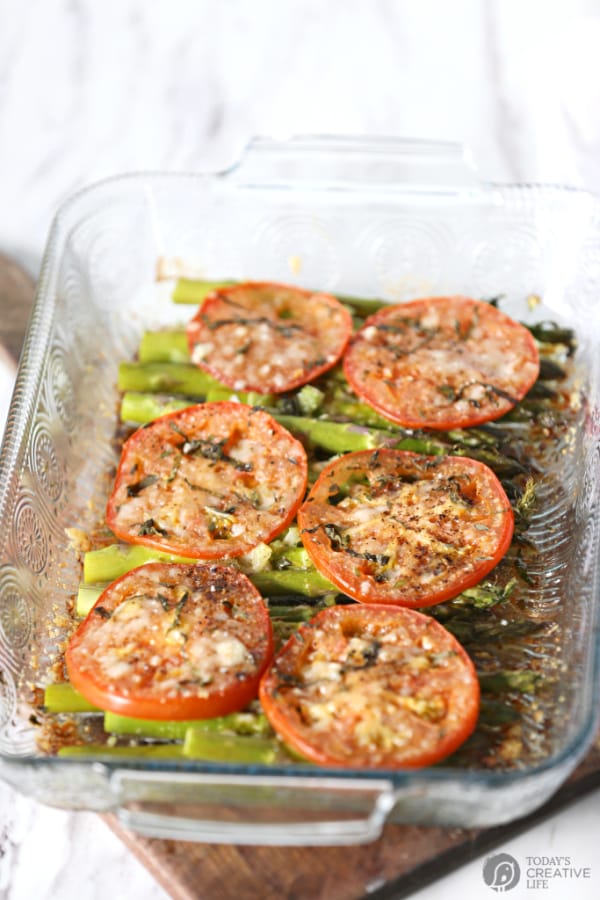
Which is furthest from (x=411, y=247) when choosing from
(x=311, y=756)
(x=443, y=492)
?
(x=311, y=756)

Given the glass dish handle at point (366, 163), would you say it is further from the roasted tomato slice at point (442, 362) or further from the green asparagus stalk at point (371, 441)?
the green asparagus stalk at point (371, 441)

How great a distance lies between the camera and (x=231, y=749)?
3.54 metres

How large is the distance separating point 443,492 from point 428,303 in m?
1.21

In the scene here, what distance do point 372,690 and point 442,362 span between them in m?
1.86

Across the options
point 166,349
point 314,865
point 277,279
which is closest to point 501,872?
point 314,865

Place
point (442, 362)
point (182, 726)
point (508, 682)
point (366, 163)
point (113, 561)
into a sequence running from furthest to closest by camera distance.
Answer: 1. point (366, 163)
2. point (442, 362)
3. point (113, 561)
4. point (508, 682)
5. point (182, 726)

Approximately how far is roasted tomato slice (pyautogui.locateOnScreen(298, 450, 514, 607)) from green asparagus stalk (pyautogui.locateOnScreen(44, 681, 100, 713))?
97 centimetres

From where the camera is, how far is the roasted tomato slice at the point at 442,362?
472cm

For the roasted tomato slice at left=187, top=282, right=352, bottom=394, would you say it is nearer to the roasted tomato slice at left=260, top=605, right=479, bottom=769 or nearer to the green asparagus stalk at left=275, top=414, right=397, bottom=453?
the green asparagus stalk at left=275, top=414, right=397, bottom=453

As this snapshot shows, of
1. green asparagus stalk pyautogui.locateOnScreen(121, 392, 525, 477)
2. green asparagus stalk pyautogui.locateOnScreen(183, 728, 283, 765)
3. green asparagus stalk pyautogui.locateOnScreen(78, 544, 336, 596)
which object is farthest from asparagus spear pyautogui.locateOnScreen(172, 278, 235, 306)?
green asparagus stalk pyautogui.locateOnScreen(183, 728, 283, 765)

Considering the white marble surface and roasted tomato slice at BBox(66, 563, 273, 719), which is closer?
roasted tomato slice at BBox(66, 563, 273, 719)

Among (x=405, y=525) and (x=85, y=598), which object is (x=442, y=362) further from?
(x=85, y=598)

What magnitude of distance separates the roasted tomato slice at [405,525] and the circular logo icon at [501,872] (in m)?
0.89

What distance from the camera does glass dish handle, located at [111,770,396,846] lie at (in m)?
3.15
